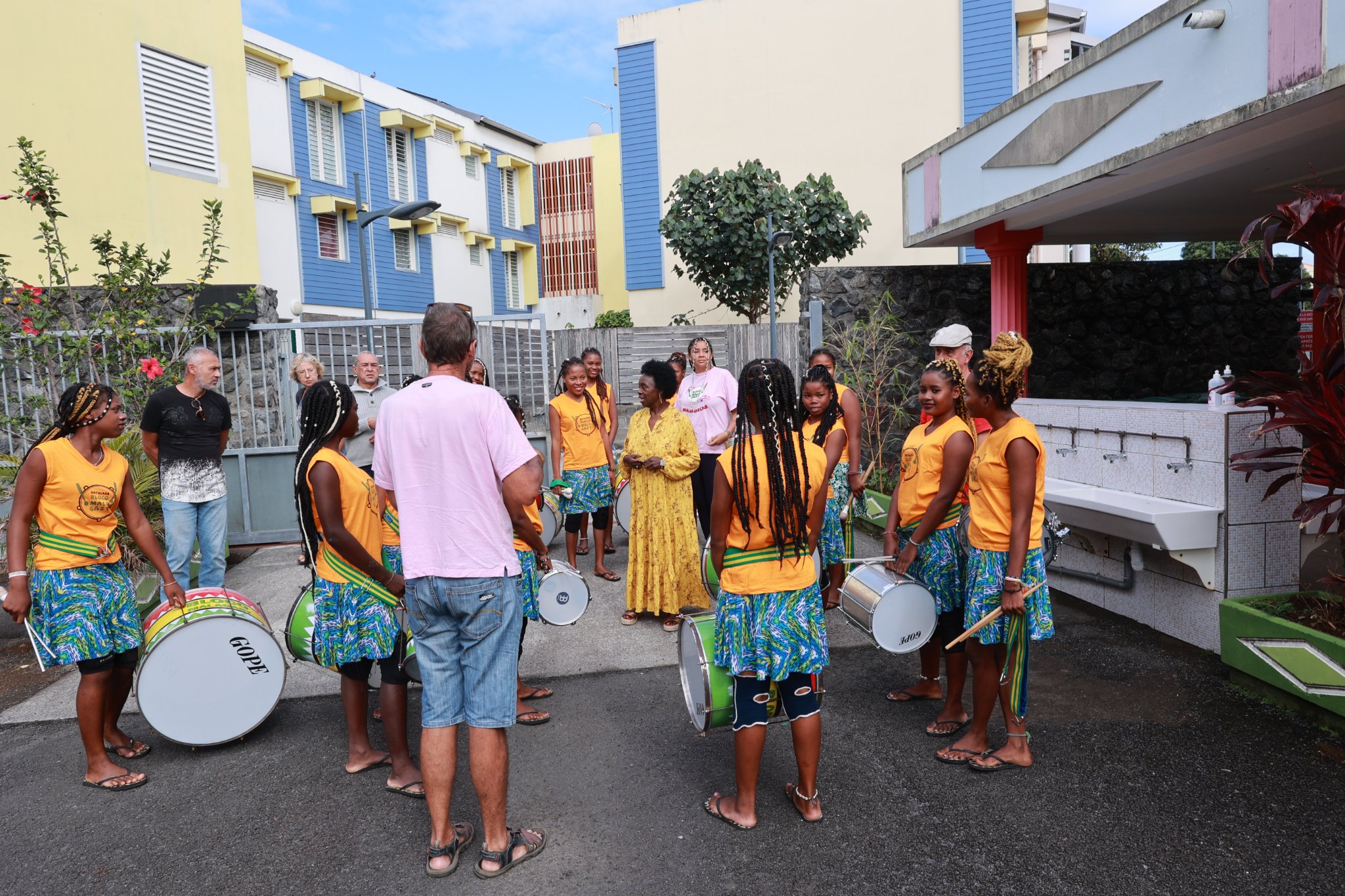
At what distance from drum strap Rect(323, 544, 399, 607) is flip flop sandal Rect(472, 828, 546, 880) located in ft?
3.47

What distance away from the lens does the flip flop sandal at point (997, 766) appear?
3789 millimetres

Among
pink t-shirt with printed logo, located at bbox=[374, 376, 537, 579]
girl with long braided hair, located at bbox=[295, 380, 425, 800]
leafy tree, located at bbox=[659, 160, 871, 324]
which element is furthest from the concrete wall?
pink t-shirt with printed logo, located at bbox=[374, 376, 537, 579]

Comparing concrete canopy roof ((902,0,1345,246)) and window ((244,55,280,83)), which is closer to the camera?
concrete canopy roof ((902,0,1345,246))

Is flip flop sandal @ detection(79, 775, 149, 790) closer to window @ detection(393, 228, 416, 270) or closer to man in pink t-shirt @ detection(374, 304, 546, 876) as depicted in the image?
man in pink t-shirt @ detection(374, 304, 546, 876)

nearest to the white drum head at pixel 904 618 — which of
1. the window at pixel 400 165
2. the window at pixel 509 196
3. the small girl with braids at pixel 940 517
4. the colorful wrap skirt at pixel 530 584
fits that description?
the small girl with braids at pixel 940 517

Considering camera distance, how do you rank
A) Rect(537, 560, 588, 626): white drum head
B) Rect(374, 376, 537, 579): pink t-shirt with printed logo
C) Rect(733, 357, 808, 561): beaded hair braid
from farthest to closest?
1. Rect(537, 560, 588, 626): white drum head
2. Rect(733, 357, 808, 561): beaded hair braid
3. Rect(374, 376, 537, 579): pink t-shirt with printed logo

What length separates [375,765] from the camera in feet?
13.3

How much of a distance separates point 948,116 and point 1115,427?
16086 mm

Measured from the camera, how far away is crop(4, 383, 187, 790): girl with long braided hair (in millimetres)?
3850

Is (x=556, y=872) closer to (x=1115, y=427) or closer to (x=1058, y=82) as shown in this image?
(x=1115, y=427)

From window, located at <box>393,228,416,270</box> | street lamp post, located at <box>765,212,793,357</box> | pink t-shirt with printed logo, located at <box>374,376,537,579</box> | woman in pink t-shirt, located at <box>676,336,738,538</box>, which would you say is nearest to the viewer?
pink t-shirt with printed logo, located at <box>374,376,537,579</box>

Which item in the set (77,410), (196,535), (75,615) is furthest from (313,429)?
(196,535)

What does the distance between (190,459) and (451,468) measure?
12.2ft

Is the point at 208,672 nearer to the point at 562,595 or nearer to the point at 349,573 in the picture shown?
the point at 349,573
